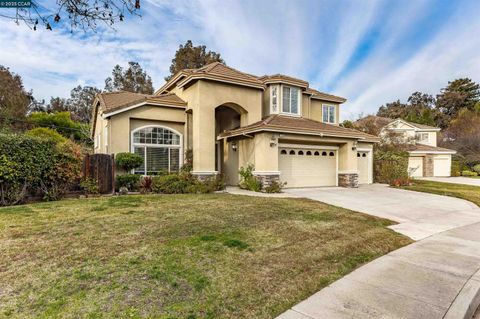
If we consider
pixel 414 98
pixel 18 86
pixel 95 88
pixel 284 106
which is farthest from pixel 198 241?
pixel 414 98

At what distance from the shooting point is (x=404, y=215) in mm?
9352

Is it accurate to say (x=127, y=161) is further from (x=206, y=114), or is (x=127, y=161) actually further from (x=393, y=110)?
(x=393, y=110)

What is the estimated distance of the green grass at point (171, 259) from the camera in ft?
10.7

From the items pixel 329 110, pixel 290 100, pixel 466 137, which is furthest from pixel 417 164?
pixel 290 100

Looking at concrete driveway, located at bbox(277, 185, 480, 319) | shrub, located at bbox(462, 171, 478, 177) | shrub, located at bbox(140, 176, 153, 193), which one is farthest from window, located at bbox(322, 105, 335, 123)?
shrub, located at bbox(462, 171, 478, 177)

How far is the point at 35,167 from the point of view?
9820 millimetres

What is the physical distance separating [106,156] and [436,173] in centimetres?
3247

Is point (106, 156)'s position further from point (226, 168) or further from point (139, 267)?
point (139, 267)

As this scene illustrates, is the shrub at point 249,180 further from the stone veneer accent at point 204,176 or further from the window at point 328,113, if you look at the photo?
the window at point 328,113

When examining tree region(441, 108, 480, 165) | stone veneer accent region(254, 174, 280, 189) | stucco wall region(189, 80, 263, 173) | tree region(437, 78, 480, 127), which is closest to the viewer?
stone veneer accent region(254, 174, 280, 189)

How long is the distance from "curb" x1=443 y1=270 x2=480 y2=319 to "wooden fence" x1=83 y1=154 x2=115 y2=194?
1226 cm

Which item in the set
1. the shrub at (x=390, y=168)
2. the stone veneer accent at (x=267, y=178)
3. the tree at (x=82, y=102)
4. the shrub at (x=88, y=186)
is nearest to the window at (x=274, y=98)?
the stone veneer accent at (x=267, y=178)

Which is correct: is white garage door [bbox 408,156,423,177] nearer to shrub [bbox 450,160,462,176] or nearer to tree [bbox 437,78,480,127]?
shrub [bbox 450,160,462,176]

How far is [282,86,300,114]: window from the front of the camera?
17.5m
